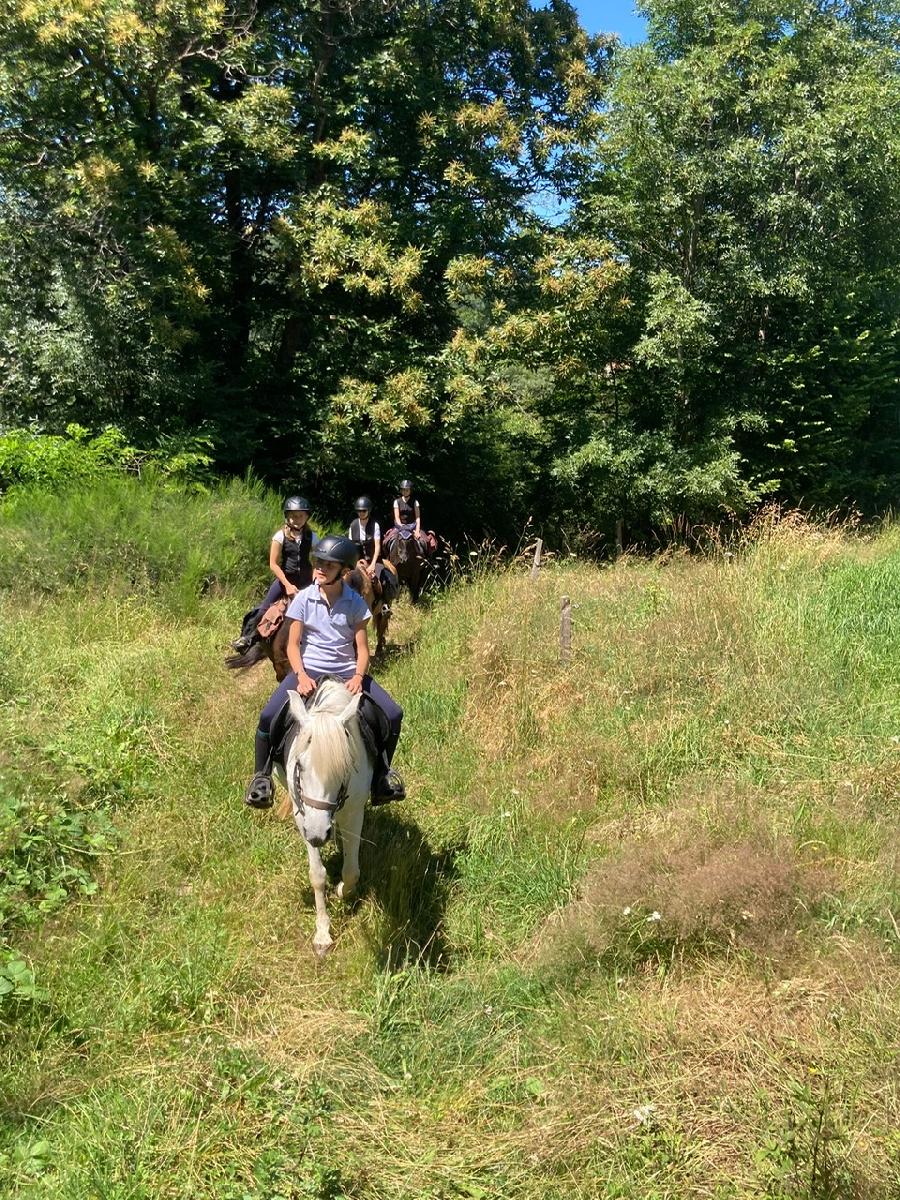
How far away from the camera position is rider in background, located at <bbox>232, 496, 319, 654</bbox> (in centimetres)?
774

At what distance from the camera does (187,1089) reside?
351 centimetres

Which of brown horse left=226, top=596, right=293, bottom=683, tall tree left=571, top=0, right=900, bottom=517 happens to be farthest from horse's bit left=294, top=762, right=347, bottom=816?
tall tree left=571, top=0, right=900, bottom=517

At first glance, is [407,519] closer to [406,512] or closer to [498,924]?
[406,512]

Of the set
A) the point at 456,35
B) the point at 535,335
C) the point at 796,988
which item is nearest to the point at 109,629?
the point at 796,988

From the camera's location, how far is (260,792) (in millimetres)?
4934

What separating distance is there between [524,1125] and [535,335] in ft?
41.4

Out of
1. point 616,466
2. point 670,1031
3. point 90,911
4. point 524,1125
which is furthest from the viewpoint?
point 616,466

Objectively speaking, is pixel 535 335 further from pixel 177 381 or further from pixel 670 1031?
pixel 670 1031

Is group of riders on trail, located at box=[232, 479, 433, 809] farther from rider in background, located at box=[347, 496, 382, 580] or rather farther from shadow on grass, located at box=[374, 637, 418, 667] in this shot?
rider in background, located at box=[347, 496, 382, 580]

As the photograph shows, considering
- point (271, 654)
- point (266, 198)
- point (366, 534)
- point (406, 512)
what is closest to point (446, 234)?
point (266, 198)

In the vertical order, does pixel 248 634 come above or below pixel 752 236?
below

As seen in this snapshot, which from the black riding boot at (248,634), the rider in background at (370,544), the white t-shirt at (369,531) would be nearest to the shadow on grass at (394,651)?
the rider in background at (370,544)

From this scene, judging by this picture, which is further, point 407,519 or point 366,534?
point 407,519

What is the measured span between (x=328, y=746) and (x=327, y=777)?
0.51 feet
